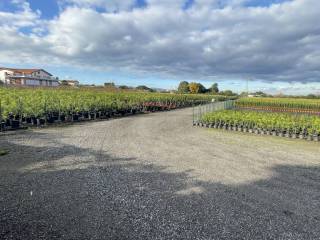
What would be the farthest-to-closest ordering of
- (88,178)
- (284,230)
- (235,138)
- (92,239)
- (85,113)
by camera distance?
(85,113) → (235,138) → (88,178) → (284,230) → (92,239)

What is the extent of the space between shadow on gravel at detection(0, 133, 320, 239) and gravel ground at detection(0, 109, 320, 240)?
2cm

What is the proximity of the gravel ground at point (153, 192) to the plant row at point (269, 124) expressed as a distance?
11.5 feet

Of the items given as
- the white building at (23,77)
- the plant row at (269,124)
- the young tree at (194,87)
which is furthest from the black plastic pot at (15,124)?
the young tree at (194,87)

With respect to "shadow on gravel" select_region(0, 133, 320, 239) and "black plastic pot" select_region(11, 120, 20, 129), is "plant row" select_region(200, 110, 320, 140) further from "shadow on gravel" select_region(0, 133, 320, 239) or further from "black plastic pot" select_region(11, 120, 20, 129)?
"black plastic pot" select_region(11, 120, 20, 129)

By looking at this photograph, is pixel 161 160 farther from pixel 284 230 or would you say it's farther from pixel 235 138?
pixel 235 138

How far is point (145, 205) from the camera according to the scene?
4188 millimetres

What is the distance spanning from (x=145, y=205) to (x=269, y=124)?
416 inches

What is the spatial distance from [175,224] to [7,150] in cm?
628

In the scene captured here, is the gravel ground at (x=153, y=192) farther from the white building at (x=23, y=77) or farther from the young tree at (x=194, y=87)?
the young tree at (x=194, y=87)

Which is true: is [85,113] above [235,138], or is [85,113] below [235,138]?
above

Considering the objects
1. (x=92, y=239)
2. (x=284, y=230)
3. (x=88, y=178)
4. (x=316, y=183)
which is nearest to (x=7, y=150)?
(x=88, y=178)

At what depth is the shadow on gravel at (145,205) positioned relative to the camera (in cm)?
344

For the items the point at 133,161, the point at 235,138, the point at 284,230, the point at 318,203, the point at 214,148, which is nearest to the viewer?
the point at 284,230

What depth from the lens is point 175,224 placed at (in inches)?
143
